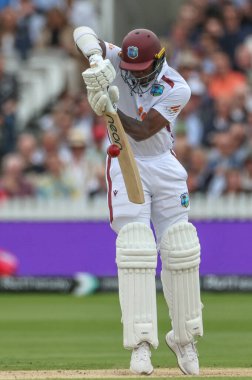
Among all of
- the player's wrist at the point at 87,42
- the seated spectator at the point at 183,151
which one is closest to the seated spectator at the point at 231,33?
the seated spectator at the point at 183,151

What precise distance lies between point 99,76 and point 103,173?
7458mm

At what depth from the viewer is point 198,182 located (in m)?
14.4

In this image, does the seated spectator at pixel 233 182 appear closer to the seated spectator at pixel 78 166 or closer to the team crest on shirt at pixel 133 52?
the seated spectator at pixel 78 166

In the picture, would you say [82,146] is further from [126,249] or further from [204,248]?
[126,249]

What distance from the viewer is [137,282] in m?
7.42

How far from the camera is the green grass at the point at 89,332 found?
8320 mm

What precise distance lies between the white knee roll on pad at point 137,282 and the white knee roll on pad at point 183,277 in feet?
0.46

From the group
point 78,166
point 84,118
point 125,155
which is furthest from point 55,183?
point 125,155

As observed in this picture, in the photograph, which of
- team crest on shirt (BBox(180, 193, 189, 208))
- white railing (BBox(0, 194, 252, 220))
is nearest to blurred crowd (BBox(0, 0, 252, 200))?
white railing (BBox(0, 194, 252, 220))

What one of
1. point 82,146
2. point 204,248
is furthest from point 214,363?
point 82,146

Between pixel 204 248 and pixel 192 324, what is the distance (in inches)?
258

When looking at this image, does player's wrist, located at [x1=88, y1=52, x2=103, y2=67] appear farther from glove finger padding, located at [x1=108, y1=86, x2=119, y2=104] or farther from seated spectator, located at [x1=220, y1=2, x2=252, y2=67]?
seated spectator, located at [x1=220, y1=2, x2=252, y2=67]

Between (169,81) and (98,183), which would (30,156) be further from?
(169,81)

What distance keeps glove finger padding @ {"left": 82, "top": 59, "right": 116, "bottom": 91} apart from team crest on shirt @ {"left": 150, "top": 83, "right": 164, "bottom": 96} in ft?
1.36
